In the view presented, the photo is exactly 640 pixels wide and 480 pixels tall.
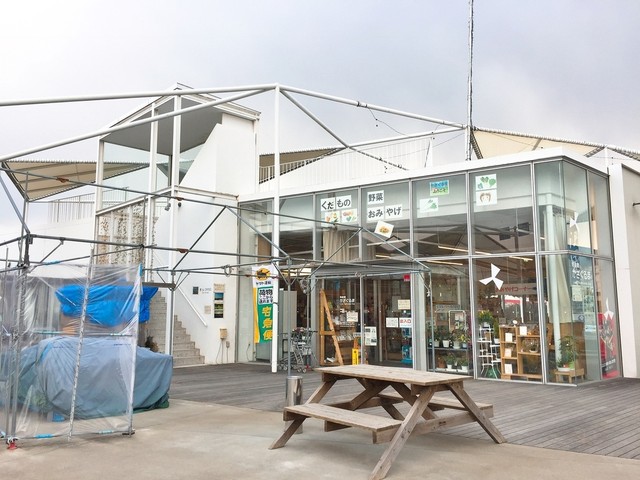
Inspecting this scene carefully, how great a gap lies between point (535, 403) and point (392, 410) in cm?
275

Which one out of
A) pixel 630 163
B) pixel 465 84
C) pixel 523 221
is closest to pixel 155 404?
pixel 523 221

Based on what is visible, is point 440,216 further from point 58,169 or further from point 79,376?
point 58,169

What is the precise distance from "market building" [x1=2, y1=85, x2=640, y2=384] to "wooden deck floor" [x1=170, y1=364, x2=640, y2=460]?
2.99 ft

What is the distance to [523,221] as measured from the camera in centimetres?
1027

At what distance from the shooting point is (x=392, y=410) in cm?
584

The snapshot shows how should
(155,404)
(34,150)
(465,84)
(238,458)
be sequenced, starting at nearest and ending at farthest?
(238,458) → (34,150) → (155,404) → (465,84)

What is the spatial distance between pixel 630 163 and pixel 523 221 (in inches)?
140

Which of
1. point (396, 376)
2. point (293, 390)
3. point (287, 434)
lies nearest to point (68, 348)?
point (293, 390)

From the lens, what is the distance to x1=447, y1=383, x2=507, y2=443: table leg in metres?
4.79

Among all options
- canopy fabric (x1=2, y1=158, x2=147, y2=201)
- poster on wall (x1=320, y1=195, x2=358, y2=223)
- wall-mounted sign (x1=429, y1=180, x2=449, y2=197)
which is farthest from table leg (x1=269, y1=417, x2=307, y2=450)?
canopy fabric (x1=2, y1=158, x2=147, y2=201)

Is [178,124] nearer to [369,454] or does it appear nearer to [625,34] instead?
[369,454]

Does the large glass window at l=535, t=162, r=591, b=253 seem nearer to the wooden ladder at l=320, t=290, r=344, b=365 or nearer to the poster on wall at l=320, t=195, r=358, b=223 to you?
the poster on wall at l=320, t=195, r=358, b=223

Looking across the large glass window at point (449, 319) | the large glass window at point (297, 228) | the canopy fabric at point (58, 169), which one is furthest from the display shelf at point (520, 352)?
the canopy fabric at point (58, 169)

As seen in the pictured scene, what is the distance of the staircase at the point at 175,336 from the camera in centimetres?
1334
